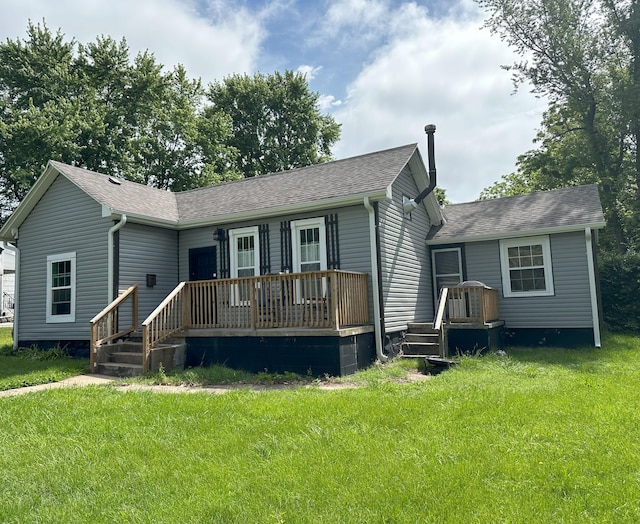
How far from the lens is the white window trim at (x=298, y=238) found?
1009cm

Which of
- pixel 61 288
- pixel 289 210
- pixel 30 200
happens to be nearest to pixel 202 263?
pixel 289 210

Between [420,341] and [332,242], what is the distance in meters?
2.97

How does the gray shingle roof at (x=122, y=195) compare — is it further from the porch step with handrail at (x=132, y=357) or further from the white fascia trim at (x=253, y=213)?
the porch step with handrail at (x=132, y=357)

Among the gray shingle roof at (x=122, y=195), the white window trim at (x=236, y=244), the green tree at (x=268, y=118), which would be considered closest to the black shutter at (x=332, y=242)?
the white window trim at (x=236, y=244)

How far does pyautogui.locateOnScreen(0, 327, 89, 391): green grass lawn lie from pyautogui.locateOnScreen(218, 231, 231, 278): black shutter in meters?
3.55

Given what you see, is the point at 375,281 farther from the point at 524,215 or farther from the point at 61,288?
the point at 61,288

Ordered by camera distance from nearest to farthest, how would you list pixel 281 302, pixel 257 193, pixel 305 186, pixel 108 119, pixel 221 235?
1. pixel 281 302
2. pixel 221 235
3. pixel 305 186
4. pixel 257 193
5. pixel 108 119

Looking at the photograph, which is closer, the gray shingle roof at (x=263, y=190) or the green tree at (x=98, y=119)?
the gray shingle roof at (x=263, y=190)

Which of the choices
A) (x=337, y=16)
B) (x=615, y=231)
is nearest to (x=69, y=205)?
(x=337, y=16)

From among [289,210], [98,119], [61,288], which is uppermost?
[98,119]

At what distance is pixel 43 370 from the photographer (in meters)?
9.26

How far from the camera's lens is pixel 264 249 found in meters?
10.7

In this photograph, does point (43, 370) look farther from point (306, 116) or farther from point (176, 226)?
point (306, 116)

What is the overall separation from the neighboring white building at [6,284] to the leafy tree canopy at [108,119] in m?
11.2
